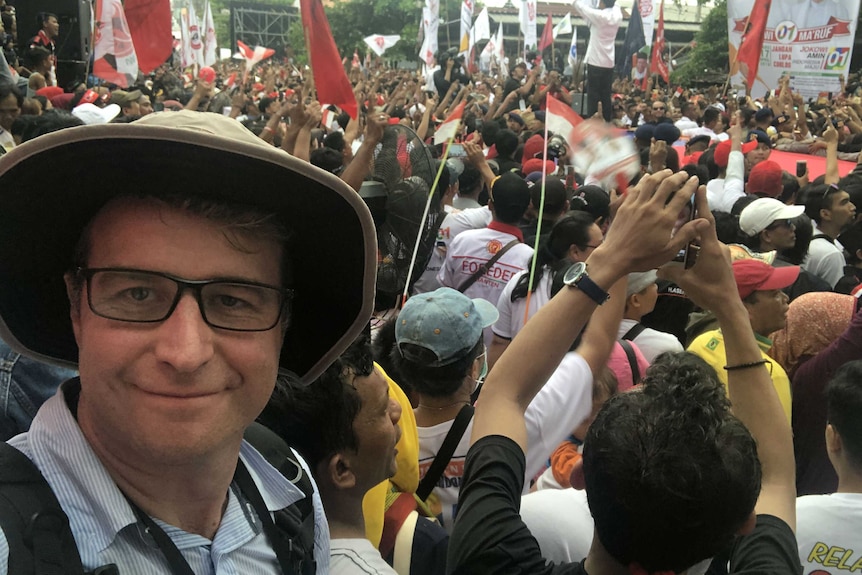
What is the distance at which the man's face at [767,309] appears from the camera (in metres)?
3.25

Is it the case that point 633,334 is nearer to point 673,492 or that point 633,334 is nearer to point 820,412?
point 820,412

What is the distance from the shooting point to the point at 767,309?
3.26 meters

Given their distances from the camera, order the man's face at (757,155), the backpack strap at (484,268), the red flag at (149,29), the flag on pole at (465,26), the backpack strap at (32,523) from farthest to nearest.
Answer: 1. the flag on pole at (465,26)
2. the man's face at (757,155)
3. the red flag at (149,29)
4. the backpack strap at (484,268)
5. the backpack strap at (32,523)

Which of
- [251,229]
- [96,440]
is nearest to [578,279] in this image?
[251,229]

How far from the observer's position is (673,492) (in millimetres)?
1395

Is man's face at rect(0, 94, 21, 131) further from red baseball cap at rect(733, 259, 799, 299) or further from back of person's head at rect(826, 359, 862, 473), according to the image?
back of person's head at rect(826, 359, 862, 473)

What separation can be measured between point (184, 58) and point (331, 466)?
770 inches

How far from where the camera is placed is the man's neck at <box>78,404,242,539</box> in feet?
3.61

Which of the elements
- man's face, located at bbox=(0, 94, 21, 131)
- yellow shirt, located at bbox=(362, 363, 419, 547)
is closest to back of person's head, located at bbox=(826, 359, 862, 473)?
yellow shirt, located at bbox=(362, 363, 419, 547)

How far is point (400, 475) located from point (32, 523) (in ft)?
4.59

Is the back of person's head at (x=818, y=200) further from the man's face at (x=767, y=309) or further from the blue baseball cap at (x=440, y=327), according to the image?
the blue baseball cap at (x=440, y=327)

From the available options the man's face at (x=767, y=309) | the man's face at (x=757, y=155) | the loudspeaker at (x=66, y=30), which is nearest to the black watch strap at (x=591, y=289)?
the man's face at (x=767, y=309)

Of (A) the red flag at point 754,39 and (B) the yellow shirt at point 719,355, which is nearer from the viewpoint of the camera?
(B) the yellow shirt at point 719,355

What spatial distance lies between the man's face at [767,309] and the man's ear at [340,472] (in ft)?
6.94
